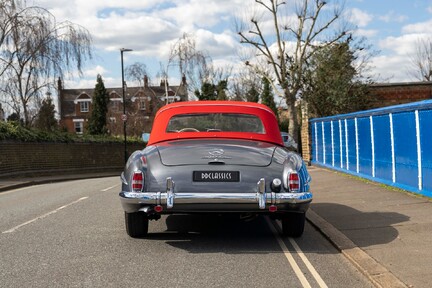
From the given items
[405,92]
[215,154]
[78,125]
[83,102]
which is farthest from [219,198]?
[78,125]

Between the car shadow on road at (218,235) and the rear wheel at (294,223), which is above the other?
the rear wheel at (294,223)

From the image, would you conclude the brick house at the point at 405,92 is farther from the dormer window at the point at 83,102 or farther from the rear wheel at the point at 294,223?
the dormer window at the point at 83,102

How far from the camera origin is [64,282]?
4887 millimetres

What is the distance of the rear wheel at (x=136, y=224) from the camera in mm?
6664

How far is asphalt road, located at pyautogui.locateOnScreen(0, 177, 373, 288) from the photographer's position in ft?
16.2

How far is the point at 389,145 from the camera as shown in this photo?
11.5 metres

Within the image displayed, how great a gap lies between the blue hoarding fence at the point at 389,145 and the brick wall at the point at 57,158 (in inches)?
541

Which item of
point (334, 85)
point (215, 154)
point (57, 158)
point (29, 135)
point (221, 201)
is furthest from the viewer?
point (57, 158)

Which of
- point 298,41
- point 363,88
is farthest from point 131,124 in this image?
point 363,88

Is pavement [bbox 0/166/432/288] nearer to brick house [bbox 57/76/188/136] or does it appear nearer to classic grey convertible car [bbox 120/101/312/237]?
classic grey convertible car [bbox 120/101/312/237]

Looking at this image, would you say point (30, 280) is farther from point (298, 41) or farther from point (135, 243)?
point (298, 41)

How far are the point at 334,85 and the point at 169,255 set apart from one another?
22.7 meters

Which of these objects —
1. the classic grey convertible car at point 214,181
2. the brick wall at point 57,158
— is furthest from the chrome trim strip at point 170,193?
the brick wall at point 57,158

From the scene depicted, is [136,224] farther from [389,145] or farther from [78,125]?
[78,125]
